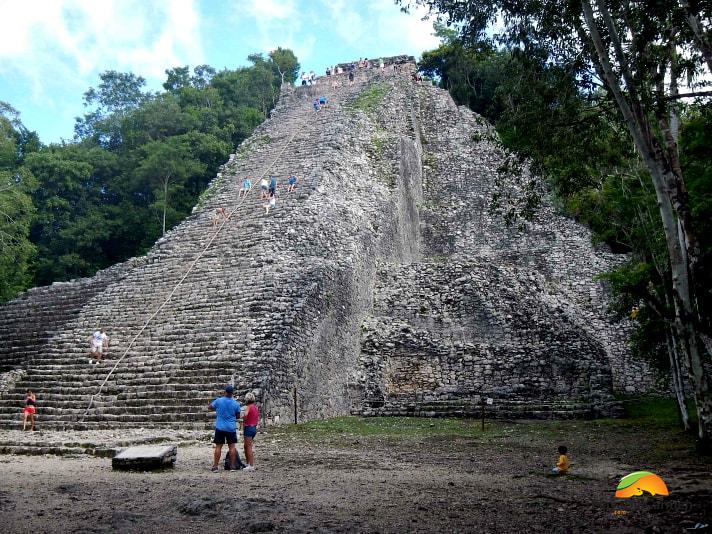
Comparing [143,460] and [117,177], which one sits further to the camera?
[117,177]

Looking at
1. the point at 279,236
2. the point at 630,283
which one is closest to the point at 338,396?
the point at 279,236

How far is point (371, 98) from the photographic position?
26.4 meters

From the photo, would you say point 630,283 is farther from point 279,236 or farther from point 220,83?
point 220,83

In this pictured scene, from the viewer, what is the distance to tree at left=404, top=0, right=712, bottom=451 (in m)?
7.30

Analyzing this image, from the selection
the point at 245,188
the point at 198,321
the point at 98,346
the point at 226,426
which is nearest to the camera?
the point at 226,426

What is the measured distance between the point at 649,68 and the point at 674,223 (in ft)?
8.21

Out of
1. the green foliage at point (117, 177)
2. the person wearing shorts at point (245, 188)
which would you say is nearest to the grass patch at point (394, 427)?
the person wearing shorts at point (245, 188)

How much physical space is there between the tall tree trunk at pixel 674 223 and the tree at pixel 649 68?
0.4 inches

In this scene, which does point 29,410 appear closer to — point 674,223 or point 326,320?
point 326,320

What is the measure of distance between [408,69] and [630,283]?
22.6 meters

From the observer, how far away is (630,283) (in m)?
10.7

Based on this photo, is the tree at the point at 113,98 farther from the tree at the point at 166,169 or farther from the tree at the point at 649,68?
the tree at the point at 649,68

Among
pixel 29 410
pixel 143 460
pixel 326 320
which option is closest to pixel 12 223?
pixel 29 410

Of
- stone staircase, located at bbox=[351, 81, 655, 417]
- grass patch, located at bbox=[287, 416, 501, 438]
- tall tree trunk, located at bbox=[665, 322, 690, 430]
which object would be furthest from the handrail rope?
tall tree trunk, located at bbox=[665, 322, 690, 430]
